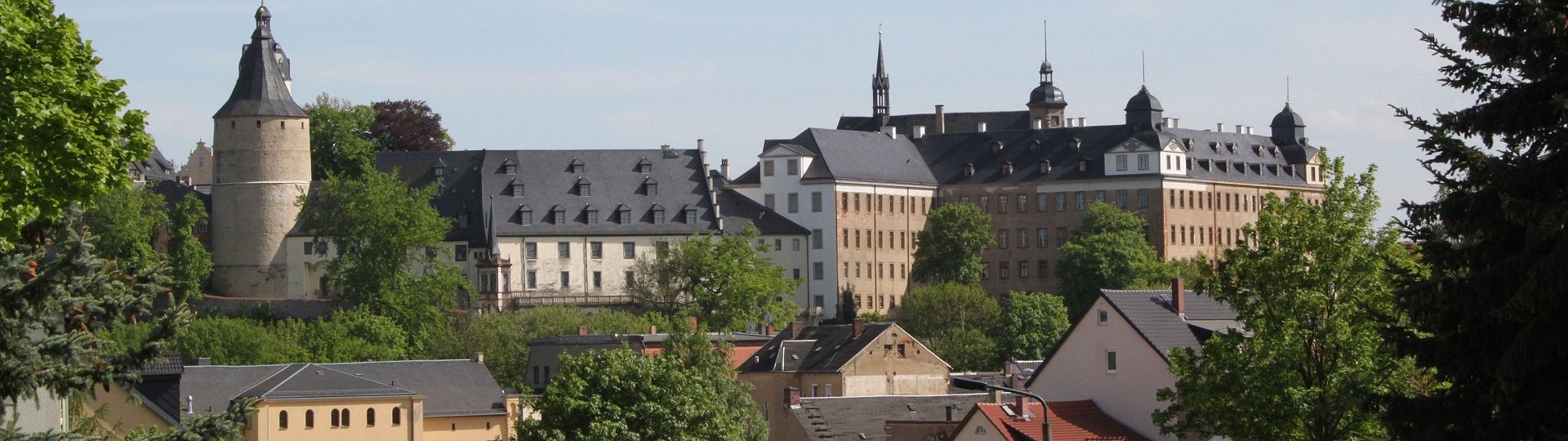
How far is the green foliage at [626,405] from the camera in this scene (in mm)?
63562

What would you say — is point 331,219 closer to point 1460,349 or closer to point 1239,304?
point 1239,304

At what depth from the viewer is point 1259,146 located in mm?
137750

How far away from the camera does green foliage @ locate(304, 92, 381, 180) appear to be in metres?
130

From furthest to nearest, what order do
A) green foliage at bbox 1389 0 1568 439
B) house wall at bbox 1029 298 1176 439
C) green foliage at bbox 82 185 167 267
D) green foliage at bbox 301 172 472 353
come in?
green foliage at bbox 301 172 472 353, green foliage at bbox 82 185 167 267, house wall at bbox 1029 298 1176 439, green foliage at bbox 1389 0 1568 439

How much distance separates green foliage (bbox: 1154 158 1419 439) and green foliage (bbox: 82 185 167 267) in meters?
81.9

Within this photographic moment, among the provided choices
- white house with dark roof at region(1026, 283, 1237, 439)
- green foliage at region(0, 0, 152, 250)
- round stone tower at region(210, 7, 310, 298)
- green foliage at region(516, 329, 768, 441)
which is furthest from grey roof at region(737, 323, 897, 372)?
green foliage at region(0, 0, 152, 250)

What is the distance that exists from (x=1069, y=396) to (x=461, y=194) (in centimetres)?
7040

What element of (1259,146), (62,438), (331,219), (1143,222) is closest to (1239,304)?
(62,438)

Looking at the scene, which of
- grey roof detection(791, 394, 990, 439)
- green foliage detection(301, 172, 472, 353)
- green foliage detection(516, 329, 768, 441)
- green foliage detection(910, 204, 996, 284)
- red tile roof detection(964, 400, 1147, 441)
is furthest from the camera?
green foliage detection(910, 204, 996, 284)

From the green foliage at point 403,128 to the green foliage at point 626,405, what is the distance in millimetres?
70293

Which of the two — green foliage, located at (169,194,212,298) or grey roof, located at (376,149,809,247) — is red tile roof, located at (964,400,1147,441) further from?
grey roof, located at (376,149,809,247)

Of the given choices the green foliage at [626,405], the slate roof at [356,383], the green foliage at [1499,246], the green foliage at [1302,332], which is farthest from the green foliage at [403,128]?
the green foliage at [1499,246]

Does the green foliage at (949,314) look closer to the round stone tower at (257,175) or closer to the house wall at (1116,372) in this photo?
the round stone tower at (257,175)

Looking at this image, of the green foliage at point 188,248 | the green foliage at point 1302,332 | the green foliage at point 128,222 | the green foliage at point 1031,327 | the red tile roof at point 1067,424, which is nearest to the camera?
the green foliage at point 1302,332
